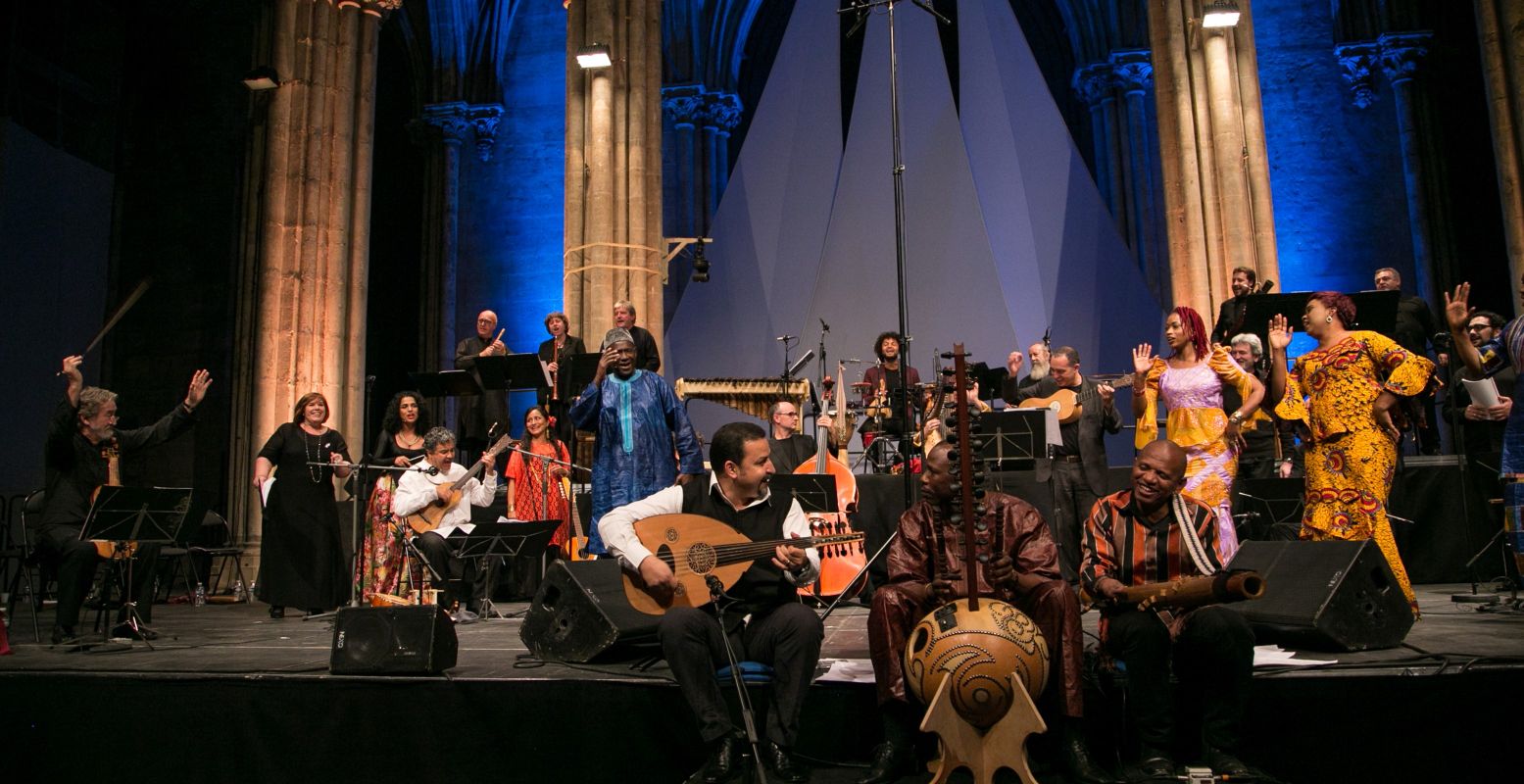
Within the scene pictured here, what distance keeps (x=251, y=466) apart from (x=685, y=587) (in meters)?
10.1

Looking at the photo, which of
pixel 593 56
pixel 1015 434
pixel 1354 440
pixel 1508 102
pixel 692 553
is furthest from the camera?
pixel 593 56

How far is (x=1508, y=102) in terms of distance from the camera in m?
10.3

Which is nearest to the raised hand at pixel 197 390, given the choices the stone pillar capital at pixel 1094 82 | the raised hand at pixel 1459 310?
the raised hand at pixel 1459 310

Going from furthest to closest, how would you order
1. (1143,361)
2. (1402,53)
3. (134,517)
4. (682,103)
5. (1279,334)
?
(682,103) < (1402,53) < (134,517) < (1143,361) < (1279,334)

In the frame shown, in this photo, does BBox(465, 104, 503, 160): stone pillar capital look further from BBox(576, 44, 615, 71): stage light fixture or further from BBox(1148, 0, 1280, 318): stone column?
BBox(1148, 0, 1280, 318): stone column

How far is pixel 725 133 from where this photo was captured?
21.1 metres

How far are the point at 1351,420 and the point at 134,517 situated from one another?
7.17 m

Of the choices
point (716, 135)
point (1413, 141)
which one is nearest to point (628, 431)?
point (1413, 141)

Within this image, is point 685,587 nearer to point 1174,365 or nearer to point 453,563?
point 1174,365

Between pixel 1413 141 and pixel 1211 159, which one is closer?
pixel 1211 159

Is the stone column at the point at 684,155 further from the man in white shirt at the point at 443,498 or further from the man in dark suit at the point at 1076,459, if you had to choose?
the man in dark suit at the point at 1076,459

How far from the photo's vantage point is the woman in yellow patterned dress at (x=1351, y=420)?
588cm

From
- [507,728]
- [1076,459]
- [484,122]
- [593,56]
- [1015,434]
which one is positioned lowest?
[507,728]

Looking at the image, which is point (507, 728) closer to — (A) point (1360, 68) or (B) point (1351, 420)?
(B) point (1351, 420)
